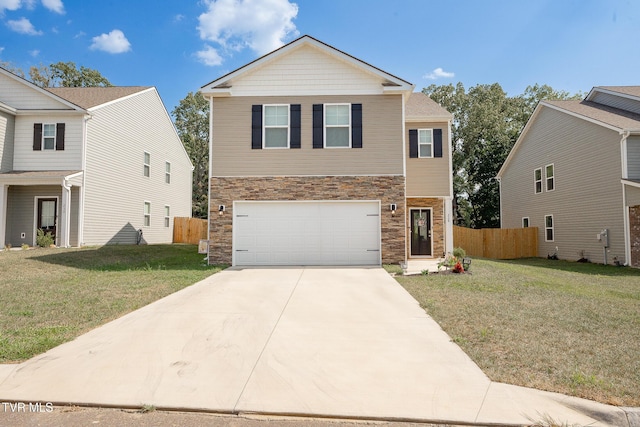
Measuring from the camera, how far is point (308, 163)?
1278cm

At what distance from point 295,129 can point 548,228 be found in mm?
14633

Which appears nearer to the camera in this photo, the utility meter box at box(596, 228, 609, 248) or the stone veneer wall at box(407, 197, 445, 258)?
the utility meter box at box(596, 228, 609, 248)

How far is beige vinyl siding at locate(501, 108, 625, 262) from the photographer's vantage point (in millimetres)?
15187

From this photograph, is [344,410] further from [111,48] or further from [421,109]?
[111,48]

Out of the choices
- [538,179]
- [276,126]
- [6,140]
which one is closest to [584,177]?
[538,179]

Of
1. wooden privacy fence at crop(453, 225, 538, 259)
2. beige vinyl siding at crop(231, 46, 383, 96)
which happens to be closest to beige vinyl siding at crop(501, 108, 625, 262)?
wooden privacy fence at crop(453, 225, 538, 259)

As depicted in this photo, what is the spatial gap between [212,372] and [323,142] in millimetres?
9742

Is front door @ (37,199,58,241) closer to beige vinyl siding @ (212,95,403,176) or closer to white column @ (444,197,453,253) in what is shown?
beige vinyl siding @ (212,95,403,176)

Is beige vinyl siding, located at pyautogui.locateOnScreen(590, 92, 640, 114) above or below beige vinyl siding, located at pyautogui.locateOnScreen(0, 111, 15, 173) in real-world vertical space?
above

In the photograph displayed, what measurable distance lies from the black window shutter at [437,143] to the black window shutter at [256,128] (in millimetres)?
6629

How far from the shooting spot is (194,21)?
14984mm

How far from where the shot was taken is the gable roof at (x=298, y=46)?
12641mm

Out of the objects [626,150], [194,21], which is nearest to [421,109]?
[626,150]

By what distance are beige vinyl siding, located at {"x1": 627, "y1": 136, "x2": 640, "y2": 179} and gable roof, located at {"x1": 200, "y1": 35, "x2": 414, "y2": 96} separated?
9185 millimetres
